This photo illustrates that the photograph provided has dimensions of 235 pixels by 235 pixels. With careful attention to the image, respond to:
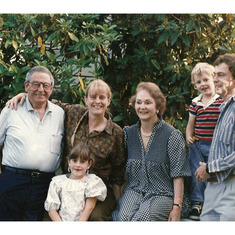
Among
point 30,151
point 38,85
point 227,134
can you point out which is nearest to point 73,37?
point 38,85

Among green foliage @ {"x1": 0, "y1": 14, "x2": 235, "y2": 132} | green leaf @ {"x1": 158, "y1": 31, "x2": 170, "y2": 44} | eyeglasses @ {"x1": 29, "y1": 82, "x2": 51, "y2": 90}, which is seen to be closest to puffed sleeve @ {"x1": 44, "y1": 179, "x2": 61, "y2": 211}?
eyeglasses @ {"x1": 29, "y1": 82, "x2": 51, "y2": 90}

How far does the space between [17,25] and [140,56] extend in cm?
124

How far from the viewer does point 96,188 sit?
3287mm

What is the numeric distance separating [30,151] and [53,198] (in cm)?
43

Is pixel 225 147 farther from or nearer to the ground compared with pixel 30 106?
nearer to the ground

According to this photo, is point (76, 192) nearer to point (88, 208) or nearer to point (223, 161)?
point (88, 208)

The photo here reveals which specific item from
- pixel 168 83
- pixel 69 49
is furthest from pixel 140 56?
pixel 69 49

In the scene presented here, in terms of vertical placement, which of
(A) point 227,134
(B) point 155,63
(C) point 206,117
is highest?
(B) point 155,63

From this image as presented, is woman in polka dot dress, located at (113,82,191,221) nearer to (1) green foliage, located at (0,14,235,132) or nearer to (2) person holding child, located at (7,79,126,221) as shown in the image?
(2) person holding child, located at (7,79,126,221)

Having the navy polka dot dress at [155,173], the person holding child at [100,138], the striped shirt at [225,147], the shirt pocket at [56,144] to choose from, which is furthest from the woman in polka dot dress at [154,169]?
the shirt pocket at [56,144]

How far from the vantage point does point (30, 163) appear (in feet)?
11.2

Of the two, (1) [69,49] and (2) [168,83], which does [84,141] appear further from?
(2) [168,83]

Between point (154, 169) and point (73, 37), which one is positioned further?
point (73, 37)

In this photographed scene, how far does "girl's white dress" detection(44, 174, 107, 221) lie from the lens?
127 inches
